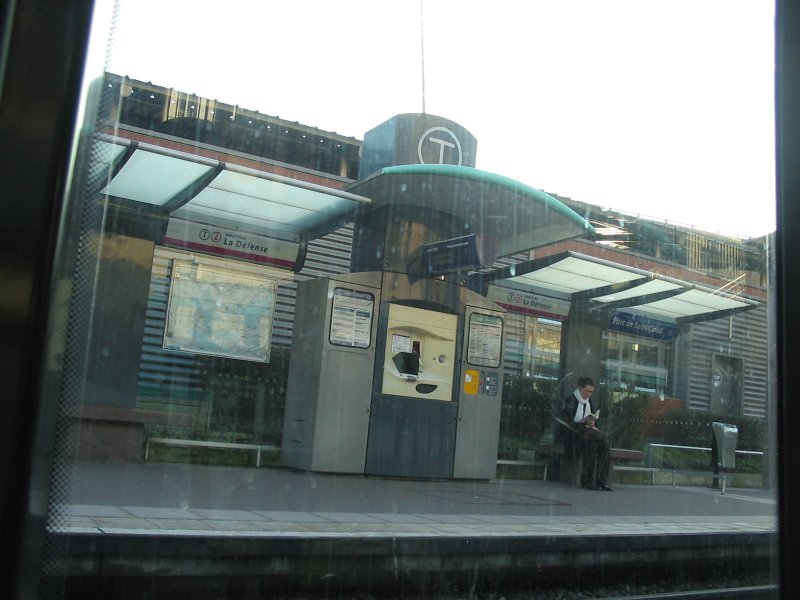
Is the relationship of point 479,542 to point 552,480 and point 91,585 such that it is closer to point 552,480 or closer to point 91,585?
point 91,585

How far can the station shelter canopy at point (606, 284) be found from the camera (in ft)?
27.6

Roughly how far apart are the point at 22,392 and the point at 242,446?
22.7 ft

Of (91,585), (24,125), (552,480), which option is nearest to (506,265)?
(552,480)

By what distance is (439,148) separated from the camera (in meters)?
7.77

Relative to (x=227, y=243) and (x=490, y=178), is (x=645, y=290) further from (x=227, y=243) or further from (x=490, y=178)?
(x=227, y=243)

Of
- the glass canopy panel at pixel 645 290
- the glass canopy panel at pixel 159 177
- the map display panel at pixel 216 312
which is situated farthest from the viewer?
the glass canopy panel at pixel 645 290

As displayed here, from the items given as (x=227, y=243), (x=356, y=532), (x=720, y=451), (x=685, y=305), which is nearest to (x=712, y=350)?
(x=720, y=451)

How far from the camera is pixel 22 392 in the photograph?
1.14 metres

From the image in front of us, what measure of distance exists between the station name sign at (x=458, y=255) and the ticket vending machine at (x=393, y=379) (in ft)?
0.96

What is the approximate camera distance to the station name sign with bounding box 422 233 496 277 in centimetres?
738

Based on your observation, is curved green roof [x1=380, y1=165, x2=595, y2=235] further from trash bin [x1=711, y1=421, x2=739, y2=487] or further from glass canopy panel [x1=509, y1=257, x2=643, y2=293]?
trash bin [x1=711, y1=421, x2=739, y2=487]

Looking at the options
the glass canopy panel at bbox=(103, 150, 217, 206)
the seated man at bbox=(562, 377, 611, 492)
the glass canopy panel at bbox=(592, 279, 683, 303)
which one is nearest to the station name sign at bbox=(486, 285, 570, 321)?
the glass canopy panel at bbox=(592, 279, 683, 303)

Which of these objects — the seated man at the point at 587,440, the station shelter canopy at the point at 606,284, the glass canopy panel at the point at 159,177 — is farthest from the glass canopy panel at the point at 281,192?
the seated man at the point at 587,440

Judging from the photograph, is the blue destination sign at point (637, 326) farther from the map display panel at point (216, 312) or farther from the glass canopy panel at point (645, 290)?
the map display panel at point (216, 312)
